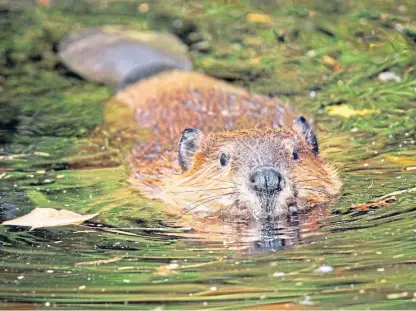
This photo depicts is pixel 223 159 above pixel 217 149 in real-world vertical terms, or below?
below

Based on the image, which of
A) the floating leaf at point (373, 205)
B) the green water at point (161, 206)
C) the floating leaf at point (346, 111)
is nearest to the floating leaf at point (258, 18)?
the green water at point (161, 206)

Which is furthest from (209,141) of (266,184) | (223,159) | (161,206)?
(266,184)

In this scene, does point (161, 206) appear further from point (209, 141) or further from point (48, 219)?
point (48, 219)

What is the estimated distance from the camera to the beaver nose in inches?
242

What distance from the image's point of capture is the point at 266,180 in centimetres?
613

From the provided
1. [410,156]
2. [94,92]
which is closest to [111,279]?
[410,156]

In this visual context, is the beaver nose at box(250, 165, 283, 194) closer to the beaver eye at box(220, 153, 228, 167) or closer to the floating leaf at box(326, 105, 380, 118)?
→ the beaver eye at box(220, 153, 228, 167)

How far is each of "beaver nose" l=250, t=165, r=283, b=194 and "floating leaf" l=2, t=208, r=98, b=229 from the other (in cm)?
121

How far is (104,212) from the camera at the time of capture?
6.95m

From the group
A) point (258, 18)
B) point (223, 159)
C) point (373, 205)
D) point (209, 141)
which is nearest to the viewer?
point (223, 159)

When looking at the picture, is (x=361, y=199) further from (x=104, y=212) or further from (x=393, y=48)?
(x=393, y=48)

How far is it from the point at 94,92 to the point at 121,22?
2054 millimetres

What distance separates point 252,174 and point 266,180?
0.42 feet

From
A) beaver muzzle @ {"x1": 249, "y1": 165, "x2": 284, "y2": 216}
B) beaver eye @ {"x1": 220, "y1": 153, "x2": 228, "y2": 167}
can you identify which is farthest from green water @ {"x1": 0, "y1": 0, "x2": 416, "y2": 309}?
beaver eye @ {"x1": 220, "y1": 153, "x2": 228, "y2": 167}
